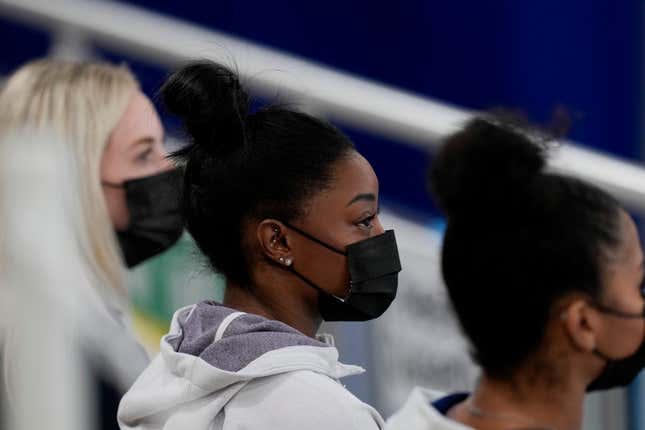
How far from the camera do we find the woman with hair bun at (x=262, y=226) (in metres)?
2.29

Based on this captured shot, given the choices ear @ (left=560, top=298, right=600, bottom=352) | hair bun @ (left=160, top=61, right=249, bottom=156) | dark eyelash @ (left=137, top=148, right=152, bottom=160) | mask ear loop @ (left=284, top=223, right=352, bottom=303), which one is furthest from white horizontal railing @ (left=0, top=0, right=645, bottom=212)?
ear @ (left=560, top=298, right=600, bottom=352)

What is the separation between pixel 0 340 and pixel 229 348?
0.77m

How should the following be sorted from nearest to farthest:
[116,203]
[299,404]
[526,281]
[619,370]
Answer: [526,281] < [619,370] < [299,404] < [116,203]

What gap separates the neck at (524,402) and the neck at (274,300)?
1.79 feet

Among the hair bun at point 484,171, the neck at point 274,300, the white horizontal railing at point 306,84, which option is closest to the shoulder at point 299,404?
the neck at point 274,300

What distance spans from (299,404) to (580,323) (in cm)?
49

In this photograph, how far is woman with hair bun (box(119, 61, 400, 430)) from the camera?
7.52ft

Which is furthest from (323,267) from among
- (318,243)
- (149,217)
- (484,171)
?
(149,217)

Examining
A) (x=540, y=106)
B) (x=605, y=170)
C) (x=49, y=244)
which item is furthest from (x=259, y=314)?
(x=540, y=106)

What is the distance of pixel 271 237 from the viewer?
2.33 m

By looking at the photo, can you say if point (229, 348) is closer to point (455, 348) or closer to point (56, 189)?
point (56, 189)

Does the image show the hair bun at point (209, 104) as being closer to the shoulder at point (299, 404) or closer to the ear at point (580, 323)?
the shoulder at point (299, 404)

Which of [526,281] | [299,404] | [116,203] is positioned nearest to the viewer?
[526,281]

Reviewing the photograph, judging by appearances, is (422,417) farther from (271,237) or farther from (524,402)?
(271,237)
